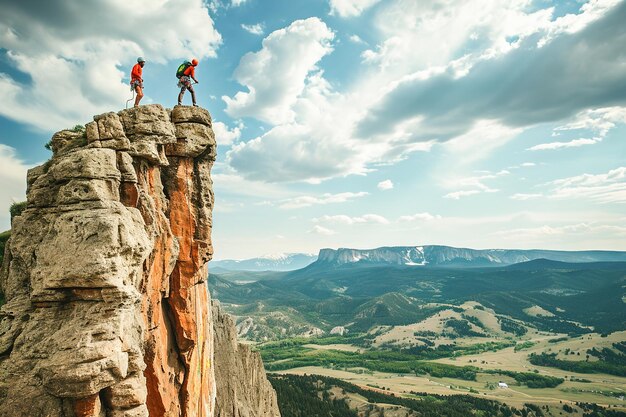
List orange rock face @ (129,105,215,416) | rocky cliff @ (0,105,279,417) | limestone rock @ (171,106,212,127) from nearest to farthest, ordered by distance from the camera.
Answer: rocky cliff @ (0,105,279,417) → orange rock face @ (129,105,215,416) → limestone rock @ (171,106,212,127)

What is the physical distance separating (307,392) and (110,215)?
5187 inches

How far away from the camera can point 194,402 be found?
25234mm

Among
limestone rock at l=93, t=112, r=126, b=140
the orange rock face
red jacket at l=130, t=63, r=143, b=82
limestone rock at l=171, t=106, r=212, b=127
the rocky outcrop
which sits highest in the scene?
red jacket at l=130, t=63, r=143, b=82

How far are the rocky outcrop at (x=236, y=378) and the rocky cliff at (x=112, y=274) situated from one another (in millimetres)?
19433

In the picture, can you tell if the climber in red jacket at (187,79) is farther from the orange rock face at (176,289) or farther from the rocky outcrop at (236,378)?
the rocky outcrop at (236,378)

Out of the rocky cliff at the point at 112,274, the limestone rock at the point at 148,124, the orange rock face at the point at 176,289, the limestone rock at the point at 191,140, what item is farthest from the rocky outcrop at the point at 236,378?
the limestone rock at the point at 148,124

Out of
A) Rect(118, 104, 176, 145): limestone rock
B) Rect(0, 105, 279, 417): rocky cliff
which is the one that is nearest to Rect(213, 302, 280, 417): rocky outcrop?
Rect(0, 105, 279, 417): rocky cliff

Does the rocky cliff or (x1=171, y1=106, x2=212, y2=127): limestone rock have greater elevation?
(x1=171, y1=106, x2=212, y2=127): limestone rock

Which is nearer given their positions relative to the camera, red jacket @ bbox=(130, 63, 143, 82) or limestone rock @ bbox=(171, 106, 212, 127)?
red jacket @ bbox=(130, 63, 143, 82)

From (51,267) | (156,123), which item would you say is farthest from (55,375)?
(156,123)

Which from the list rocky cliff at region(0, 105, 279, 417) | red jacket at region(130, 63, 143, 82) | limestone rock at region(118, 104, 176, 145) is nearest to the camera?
rocky cliff at region(0, 105, 279, 417)

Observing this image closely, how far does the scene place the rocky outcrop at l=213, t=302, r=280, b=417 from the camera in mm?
44938

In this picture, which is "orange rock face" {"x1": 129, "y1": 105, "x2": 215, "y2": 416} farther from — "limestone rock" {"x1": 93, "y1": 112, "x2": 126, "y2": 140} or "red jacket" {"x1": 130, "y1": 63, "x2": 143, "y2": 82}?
"red jacket" {"x1": 130, "y1": 63, "x2": 143, "y2": 82}

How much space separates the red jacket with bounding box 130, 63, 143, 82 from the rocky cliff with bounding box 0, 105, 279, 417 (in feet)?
10.7
